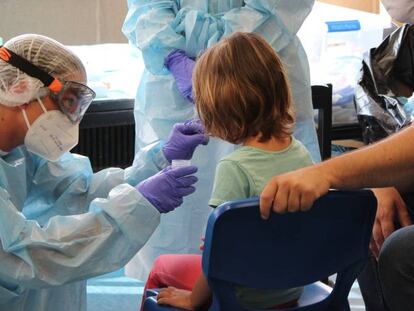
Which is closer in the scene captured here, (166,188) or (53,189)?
(166,188)

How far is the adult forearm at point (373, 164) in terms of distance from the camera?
118 centimetres

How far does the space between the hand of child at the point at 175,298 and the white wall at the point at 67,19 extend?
2259 millimetres

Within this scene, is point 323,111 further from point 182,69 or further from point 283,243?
point 283,243

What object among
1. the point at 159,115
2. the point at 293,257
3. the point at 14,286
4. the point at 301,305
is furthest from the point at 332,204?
the point at 159,115

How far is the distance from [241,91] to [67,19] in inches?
88.6

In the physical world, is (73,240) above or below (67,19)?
above

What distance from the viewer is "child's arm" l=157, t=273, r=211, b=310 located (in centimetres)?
133

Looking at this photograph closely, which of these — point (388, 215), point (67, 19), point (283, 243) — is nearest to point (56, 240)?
point (283, 243)

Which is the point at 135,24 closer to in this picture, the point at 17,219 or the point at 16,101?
the point at 16,101

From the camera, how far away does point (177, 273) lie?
154 centimetres

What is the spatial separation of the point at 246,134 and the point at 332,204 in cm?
32

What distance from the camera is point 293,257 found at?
1205 millimetres

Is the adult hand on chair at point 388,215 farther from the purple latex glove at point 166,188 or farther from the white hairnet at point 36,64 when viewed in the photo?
the white hairnet at point 36,64

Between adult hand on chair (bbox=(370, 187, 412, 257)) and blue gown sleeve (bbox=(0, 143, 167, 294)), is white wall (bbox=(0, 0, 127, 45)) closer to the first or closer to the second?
blue gown sleeve (bbox=(0, 143, 167, 294))
